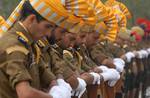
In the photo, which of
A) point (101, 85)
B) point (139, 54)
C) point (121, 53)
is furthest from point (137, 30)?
point (101, 85)

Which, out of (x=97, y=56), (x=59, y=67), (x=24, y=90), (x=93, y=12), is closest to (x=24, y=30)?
(x=24, y=90)

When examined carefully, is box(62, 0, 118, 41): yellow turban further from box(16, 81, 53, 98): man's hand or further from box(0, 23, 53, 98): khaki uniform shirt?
box(16, 81, 53, 98): man's hand

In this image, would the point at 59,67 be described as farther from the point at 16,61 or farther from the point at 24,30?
the point at 16,61

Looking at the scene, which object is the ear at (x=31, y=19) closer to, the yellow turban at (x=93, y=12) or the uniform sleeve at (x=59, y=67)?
the yellow turban at (x=93, y=12)


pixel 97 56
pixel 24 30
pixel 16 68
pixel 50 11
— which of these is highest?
pixel 50 11

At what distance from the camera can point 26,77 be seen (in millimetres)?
4352

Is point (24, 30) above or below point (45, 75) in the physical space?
above

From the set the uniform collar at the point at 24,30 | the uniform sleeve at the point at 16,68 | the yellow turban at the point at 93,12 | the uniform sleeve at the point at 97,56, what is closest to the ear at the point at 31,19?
the uniform collar at the point at 24,30

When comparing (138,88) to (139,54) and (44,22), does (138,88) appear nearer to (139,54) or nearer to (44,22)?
(139,54)

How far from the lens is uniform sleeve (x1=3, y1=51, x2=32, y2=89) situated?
4324 mm

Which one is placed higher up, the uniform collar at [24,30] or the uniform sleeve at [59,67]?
the uniform collar at [24,30]

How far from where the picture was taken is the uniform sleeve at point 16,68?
4.32m

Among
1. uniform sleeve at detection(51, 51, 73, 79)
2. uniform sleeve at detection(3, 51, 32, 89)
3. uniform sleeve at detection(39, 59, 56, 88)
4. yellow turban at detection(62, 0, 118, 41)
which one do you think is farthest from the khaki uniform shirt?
yellow turban at detection(62, 0, 118, 41)

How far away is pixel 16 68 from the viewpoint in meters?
4.33
